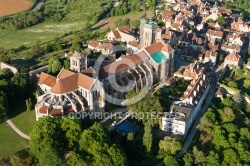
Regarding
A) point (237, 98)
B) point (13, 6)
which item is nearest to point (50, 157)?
point (237, 98)

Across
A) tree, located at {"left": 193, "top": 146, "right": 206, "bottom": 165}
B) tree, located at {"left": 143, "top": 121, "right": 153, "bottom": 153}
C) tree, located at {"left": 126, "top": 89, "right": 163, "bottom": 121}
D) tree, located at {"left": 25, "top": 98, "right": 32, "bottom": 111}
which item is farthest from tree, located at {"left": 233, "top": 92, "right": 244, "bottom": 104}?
tree, located at {"left": 25, "top": 98, "right": 32, "bottom": 111}

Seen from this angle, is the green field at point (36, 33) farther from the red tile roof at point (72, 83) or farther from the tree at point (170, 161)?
the tree at point (170, 161)

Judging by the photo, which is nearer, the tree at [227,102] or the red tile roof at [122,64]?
the red tile roof at [122,64]

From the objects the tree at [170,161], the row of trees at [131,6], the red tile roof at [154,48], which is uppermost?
the red tile roof at [154,48]

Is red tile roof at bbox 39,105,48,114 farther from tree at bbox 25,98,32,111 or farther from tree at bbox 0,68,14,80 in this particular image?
tree at bbox 0,68,14,80

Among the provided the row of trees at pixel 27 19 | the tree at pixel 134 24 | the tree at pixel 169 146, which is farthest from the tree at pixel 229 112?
the row of trees at pixel 27 19

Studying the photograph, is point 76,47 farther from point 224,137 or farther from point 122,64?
point 224,137

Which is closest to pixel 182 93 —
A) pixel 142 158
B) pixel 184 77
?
pixel 184 77
